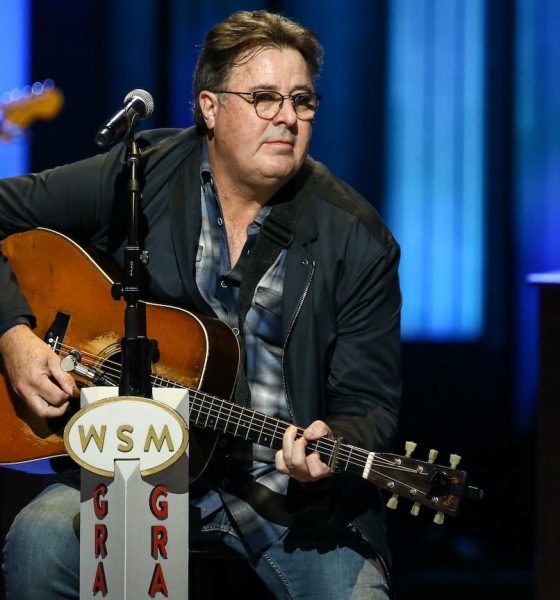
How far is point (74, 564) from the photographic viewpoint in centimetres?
275

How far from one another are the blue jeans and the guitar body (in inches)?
7.2

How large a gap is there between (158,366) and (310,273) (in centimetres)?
46

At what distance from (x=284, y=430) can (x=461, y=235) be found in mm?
2450

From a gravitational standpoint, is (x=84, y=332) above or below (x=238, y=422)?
above

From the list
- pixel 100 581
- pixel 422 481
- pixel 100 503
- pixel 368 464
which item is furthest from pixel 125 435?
pixel 422 481

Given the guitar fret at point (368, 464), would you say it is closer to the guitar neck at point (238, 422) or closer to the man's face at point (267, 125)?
the guitar neck at point (238, 422)

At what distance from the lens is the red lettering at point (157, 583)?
2461 millimetres

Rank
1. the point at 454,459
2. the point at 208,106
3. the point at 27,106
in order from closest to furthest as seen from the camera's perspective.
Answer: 1. the point at 454,459
2. the point at 208,106
3. the point at 27,106

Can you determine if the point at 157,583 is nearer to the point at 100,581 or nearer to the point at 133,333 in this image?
the point at 100,581

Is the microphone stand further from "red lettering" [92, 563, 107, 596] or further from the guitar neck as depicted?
"red lettering" [92, 563, 107, 596]

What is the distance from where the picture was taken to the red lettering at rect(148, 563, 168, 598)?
2461mm

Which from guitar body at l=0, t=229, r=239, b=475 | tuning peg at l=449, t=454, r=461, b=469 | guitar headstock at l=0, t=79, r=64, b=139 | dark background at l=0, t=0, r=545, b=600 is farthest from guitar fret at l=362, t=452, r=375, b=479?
guitar headstock at l=0, t=79, r=64, b=139

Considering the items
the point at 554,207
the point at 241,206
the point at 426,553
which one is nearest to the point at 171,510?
the point at 241,206

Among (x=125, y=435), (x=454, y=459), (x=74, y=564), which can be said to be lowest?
(x=74, y=564)
